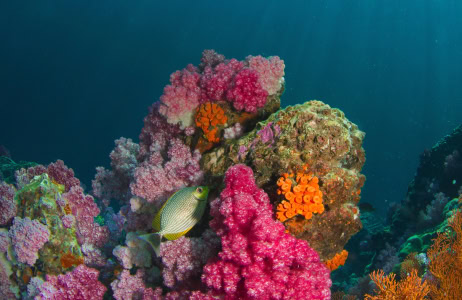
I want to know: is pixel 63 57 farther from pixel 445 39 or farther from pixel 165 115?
pixel 445 39

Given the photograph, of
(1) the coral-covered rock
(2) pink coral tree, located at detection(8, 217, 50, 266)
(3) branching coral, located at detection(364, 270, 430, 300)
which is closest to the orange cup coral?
(1) the coral-covered rock

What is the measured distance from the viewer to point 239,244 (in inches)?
96.4

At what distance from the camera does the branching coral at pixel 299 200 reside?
2.78 meters

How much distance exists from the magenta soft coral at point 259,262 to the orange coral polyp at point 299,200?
236 millimetres

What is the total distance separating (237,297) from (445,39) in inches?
4143

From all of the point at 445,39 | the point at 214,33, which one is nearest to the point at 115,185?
the point at 214,33

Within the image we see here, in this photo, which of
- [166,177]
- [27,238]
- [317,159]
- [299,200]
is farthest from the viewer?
[166,177]

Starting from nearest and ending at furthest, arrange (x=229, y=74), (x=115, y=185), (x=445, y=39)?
(x=229, y=74) → (x=115, y=185) → (x=445, y=39)

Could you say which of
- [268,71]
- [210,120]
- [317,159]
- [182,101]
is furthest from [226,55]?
[317,159]

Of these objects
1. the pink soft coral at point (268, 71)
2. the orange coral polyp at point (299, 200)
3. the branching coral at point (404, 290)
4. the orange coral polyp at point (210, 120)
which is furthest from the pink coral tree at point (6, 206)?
the branching coral at point (404, 290)

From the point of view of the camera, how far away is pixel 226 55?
281ft

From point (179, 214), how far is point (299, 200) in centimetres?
123

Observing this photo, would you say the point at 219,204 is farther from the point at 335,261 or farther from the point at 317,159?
the point at 335,261

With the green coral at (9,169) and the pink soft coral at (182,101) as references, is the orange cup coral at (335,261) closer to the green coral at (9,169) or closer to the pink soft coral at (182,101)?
the pink soft coral at (182,101)
